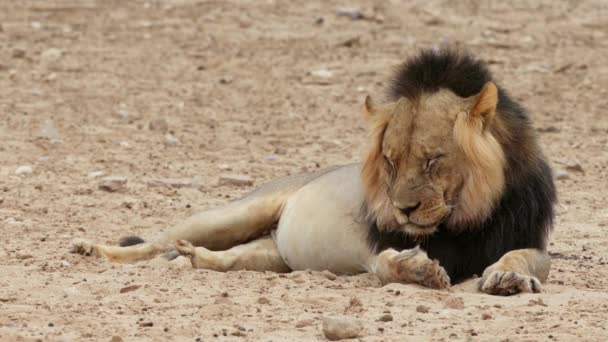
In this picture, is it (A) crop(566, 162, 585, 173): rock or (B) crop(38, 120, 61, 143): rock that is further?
(B) crop(38, 120, 61, 143): rock

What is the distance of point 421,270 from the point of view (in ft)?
20.1

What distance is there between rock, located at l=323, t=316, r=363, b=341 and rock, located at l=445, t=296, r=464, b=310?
624mm

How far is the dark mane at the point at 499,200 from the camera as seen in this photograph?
6297mm

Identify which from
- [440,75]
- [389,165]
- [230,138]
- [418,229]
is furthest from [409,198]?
[230,138]

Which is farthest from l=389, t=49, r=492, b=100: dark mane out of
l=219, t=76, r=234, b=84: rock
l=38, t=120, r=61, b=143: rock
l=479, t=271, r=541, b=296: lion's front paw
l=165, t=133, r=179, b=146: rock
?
l=219, t=76, r=234, b=84: rock

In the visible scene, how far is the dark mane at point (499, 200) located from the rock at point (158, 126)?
4980 mm

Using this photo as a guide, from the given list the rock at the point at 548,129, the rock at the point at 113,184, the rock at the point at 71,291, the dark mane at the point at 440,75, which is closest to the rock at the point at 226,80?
the rock at the point at 548,129

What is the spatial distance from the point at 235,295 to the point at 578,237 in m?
2.75

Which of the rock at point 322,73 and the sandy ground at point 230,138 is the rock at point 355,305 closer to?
the sandy ground at point 230,138

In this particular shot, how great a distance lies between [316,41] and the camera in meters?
14.1

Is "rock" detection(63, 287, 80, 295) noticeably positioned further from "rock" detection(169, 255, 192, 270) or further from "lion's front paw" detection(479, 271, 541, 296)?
"lion's front paw" detection(479, 271, 541, 296)

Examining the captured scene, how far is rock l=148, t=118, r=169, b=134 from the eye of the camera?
1129cm

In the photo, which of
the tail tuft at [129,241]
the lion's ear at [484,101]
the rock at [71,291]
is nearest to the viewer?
the rock at [71,291]

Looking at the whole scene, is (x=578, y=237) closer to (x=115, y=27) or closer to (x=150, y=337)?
(x=150, y=337)
